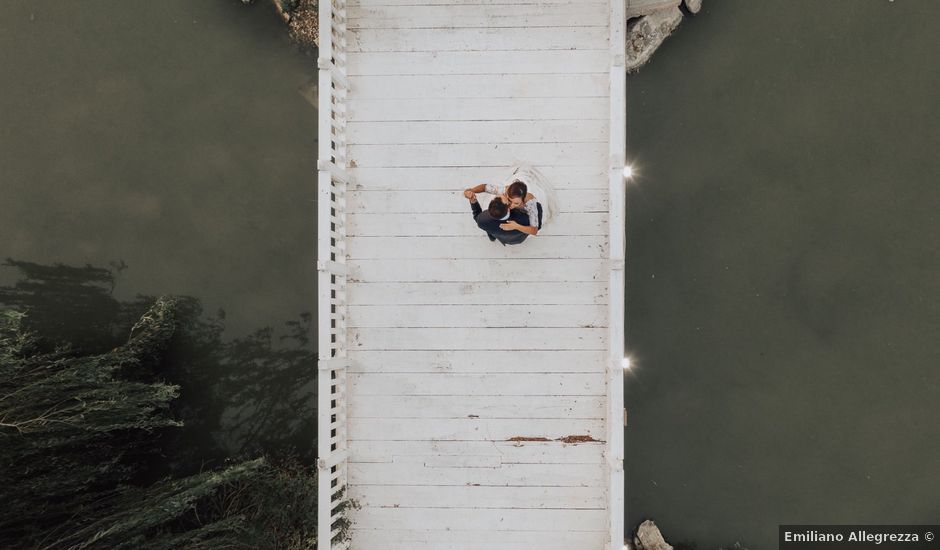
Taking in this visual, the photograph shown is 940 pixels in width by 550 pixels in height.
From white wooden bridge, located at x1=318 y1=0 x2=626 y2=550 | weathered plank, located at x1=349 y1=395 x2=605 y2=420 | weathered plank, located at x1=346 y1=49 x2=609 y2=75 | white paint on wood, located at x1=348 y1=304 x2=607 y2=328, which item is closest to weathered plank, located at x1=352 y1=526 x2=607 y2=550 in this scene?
white wooden bridge, located at x1=318 y1=0 x2=626 y2=550

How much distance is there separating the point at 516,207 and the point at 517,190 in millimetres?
159

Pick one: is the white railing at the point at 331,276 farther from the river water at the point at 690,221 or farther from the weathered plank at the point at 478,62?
the river water at the point at 690,221

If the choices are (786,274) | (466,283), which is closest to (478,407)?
(466,283)

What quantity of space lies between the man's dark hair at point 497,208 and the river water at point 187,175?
7.89 ft

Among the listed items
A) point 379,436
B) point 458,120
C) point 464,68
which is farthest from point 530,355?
point 464,68

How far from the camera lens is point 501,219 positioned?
3.21 meters

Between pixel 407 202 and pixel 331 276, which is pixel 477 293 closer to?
pixel 407 202

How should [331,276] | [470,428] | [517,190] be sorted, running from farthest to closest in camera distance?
1. [470,428]
2. [331,276]
3. [517,190]

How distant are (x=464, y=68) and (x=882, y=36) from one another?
4254mm

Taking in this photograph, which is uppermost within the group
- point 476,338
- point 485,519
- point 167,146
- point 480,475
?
point 167,146

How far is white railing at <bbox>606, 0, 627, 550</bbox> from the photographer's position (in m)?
3.51

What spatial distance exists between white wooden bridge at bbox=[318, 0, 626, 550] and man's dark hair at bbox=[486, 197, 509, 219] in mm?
720

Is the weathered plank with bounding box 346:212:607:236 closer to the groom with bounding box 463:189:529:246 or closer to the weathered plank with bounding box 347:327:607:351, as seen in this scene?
the groom with bounding box 463:189:529:246

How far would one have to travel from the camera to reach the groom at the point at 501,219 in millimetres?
3119
